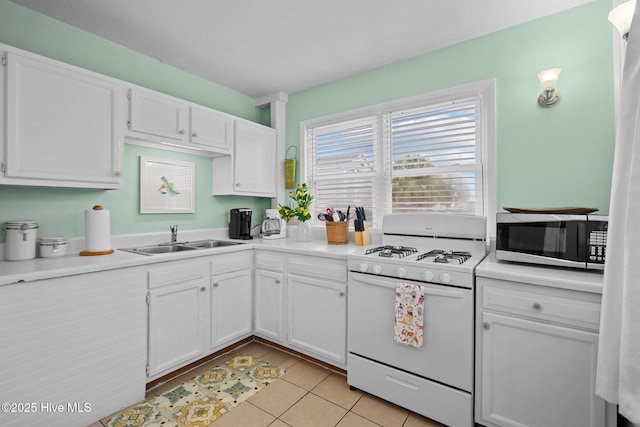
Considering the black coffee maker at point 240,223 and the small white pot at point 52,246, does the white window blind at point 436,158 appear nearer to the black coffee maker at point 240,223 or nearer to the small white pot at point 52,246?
the black coffee maker at point 240,223

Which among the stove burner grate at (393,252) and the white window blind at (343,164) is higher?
the white window blind at (343,164)

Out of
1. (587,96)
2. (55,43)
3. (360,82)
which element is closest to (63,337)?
(55,43)

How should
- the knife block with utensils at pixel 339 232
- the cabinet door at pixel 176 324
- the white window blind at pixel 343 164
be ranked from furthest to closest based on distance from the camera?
1. the white window blind at pixel 343 164
2. the knife block with utensils at pixel 339 232
3. the cabinet door at pixel 176 324

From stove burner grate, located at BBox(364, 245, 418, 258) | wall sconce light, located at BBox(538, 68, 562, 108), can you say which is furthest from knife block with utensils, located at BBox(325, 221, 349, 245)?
wall sconce light, located at BBox(538, 68, 562, 108)

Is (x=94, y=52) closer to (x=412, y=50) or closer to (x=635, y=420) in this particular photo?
(x=412, y=50)

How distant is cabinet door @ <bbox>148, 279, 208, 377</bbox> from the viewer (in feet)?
6.77

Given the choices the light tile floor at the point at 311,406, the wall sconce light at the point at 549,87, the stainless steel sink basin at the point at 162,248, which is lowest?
the light tile floor at the point at 311,406

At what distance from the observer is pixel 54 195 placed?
2119mm

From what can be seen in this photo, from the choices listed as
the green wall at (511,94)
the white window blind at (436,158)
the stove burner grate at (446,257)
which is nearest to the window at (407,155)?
the white window blind at (436,158)

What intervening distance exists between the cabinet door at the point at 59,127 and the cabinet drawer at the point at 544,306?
99.9 inches

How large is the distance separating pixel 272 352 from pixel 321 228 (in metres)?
1.26

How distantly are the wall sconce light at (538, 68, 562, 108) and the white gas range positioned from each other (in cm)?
90

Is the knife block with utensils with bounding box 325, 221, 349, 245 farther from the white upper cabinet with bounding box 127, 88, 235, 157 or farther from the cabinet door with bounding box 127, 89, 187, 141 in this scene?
the cabinet door with bounding box 127, 89, 187, 141

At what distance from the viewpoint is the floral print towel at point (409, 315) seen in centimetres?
179
